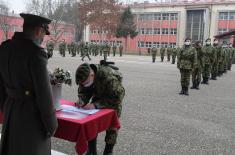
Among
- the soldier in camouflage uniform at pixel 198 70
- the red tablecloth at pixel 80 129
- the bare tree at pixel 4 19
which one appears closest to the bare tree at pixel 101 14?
the bare tree at pixel 4 19

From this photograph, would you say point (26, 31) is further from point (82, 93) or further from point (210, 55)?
point (210, 55)

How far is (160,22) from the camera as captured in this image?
→ 6706 centimetres

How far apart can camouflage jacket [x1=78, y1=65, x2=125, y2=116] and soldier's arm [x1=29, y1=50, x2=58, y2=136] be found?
3.74 ft

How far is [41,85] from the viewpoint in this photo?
2.79 meters

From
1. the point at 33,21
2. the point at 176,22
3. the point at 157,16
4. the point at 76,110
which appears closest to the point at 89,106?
the point at 76,110

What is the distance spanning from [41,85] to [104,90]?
4.43 feet

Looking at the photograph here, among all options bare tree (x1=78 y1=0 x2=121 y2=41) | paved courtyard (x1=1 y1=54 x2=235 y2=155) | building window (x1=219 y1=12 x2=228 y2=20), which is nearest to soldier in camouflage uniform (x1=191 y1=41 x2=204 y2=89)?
paved courtyard (x1=1 y1=54 x2=235 y2=155)

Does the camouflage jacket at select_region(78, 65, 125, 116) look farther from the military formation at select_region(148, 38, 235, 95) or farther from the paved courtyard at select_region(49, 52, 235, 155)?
the military formation at select_region(148, 38, 235, 95)

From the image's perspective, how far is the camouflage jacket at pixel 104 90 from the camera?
397 centimetres

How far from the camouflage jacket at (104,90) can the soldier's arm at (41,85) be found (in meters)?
1.14

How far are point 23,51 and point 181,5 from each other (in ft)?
211

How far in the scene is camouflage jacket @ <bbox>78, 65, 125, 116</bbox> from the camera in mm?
3971

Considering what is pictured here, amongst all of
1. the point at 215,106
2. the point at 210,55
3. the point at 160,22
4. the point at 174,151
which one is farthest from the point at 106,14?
the point at 174,151

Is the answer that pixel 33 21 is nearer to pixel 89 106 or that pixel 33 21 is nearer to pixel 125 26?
pixel 89 106
